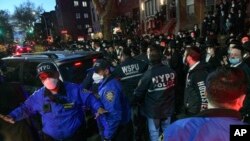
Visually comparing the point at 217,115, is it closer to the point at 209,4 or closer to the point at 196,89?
the point at 196,89

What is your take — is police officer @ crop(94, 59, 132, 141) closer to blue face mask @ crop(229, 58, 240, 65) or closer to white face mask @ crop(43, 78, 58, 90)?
white face mask @ crop(43, 78, 58, 90)

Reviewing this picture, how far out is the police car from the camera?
262 inches

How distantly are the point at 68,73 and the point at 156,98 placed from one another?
198 centimetres

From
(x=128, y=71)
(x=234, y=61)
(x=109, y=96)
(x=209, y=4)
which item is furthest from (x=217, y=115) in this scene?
(x=209, y=4)

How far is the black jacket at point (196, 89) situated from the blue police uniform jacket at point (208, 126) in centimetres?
283

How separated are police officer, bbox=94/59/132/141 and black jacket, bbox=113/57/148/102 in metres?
1.56

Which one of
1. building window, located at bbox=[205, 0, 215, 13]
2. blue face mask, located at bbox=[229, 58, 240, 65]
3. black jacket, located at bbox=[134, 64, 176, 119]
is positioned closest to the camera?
black jacket, located at bbox=[134, 64, 176, 119]

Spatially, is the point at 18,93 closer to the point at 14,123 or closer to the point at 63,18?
the point at 14,123

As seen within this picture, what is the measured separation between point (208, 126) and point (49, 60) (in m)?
5.11

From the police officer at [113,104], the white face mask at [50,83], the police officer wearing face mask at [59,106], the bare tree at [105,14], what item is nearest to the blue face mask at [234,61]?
the police officer at [113,104]

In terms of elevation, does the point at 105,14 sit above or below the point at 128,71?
above

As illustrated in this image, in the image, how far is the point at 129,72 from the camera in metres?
6.62

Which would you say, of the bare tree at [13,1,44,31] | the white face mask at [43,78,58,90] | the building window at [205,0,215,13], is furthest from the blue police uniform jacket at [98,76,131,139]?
the bare tree at [13,1,44,31]

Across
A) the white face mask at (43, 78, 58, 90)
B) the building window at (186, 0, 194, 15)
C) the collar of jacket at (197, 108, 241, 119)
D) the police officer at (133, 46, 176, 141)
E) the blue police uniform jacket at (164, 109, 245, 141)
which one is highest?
the building window at (186, 0, 194, 15)
